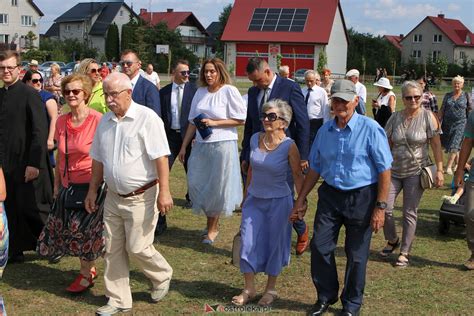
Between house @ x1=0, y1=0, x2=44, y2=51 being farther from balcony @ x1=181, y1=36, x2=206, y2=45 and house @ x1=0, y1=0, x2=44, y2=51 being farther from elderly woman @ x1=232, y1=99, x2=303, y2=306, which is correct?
elderly woman @ x1=232, y1=99, x2=303, y2=306

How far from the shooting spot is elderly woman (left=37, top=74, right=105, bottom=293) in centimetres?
529

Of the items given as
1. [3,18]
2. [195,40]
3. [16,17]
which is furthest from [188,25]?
[3,18]

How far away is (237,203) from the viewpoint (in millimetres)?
7070

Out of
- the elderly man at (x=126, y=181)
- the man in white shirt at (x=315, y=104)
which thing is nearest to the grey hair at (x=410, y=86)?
the elderly man at (x=126, y=181)

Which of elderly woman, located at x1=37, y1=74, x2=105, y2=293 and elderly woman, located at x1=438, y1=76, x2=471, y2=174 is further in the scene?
elderly woman, located at x1=438, y1=76, x2=471, y2=174

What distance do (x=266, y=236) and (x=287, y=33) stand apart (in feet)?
199

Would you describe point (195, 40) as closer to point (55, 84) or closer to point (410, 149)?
point (55, 84)


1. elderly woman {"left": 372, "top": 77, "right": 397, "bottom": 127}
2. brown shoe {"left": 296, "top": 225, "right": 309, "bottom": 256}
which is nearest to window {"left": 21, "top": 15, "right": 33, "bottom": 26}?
elderly woman {"left": 372, "top": 77, "right": 397, "bottom": 127}

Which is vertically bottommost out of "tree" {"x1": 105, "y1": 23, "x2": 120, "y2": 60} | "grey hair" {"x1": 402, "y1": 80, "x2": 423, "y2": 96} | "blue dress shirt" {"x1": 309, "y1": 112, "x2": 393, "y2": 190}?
"blue dress shirt" {"x1": 309, "y1": 112, "x2": 393, "y2": 190}

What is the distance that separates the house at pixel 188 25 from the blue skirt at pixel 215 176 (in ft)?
278

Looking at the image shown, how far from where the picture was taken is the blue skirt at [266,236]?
510cm

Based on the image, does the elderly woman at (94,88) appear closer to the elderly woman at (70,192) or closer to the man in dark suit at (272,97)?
the elderly woman at (70,192)

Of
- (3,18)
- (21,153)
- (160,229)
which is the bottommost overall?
(160,229)

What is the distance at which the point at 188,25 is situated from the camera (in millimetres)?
94000
